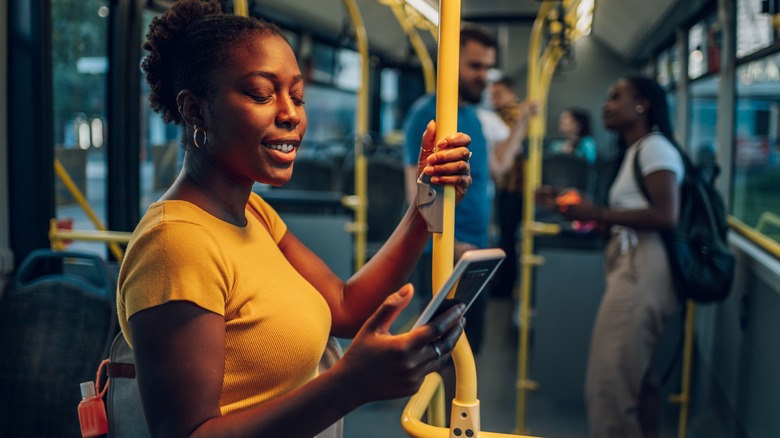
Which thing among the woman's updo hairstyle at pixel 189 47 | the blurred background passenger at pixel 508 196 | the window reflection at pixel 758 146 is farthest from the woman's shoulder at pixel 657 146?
the blurred background passenger at pixel 508 196

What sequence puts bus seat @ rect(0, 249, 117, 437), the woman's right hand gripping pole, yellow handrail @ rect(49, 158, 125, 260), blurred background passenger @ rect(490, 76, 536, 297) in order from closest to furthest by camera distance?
the woman's right hand gripping pole → bus seat @ rect(0, 249, 117, 437) → yellow handrail @ rect(49, 158, 125, 260) → blurred background passenger @ rect(490, 76, 536, 297)

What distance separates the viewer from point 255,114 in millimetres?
1182

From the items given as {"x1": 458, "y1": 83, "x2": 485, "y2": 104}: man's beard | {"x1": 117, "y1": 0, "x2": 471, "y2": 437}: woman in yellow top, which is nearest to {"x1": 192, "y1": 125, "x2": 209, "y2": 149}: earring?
{"x1": 117, "y1": 0, "x2": 471, "y2": 437}: woman in yellow top

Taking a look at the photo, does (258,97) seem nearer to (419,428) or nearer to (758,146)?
(419,428)

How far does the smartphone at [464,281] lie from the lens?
1000 millimetres

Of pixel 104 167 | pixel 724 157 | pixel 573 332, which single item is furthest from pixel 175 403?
pixel 724 157

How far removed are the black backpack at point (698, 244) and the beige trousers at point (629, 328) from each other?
5cm

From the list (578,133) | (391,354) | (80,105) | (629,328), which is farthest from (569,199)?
(578,133)

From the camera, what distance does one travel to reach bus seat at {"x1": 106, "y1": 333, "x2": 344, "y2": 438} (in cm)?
141

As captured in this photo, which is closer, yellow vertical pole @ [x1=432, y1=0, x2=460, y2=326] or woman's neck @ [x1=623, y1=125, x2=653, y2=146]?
yellow vertical pole @ [x1=432, y1=0, x2=460, y2=326]

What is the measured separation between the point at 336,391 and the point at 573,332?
3369 mm

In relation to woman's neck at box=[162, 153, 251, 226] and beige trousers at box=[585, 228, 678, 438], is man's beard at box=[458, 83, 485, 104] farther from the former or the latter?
woman's neck at box=[162, 153, 251, 226]

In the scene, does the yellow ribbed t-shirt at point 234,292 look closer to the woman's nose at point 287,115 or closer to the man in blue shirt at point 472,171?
the woman's nose at point 287,115

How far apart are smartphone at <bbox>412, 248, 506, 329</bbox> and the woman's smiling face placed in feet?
1.12
